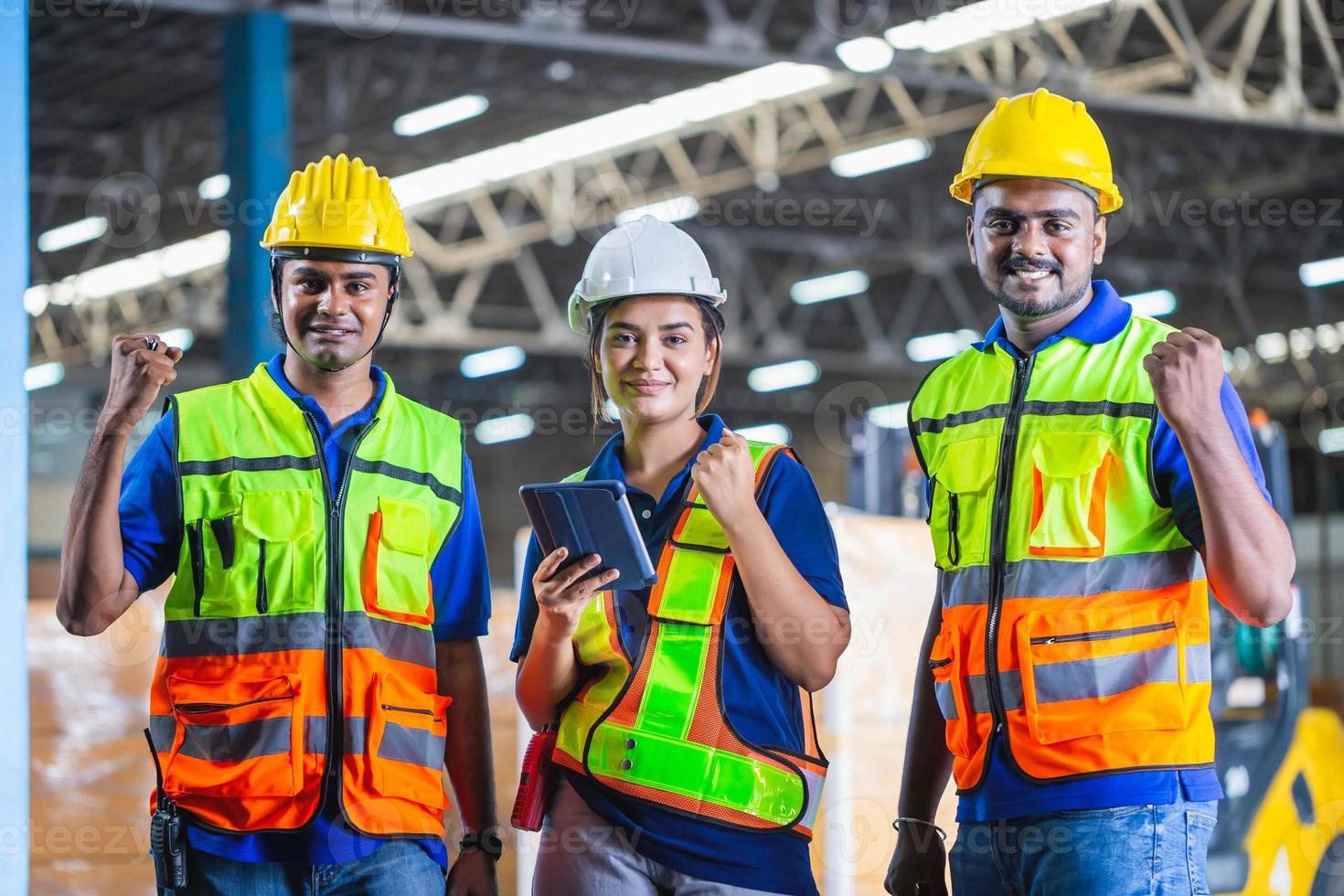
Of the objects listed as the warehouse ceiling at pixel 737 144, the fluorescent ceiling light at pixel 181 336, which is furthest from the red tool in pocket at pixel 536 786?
the fluorescent ceiling light at pixel 181 336

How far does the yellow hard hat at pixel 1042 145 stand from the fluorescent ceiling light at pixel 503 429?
95.0 feet

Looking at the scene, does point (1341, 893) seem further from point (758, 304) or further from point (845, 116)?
point (758, 304)

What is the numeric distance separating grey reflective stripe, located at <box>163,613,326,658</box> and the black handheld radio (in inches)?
8.1

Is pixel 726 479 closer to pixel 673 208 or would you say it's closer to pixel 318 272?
pixel 318 272

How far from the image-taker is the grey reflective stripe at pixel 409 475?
294 centimetres

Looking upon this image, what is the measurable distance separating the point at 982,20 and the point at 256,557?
11830mm

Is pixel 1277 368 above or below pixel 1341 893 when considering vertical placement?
above

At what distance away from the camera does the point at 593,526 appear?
2.68 metres

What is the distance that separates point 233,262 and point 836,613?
8.14 m

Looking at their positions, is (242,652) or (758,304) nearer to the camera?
(242,652)

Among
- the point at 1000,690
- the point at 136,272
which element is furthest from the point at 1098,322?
the point at 136,272

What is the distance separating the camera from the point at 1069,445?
2.72 metres

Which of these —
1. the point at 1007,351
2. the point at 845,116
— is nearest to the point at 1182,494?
the point at 1007,351

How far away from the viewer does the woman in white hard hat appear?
2.70 metres
